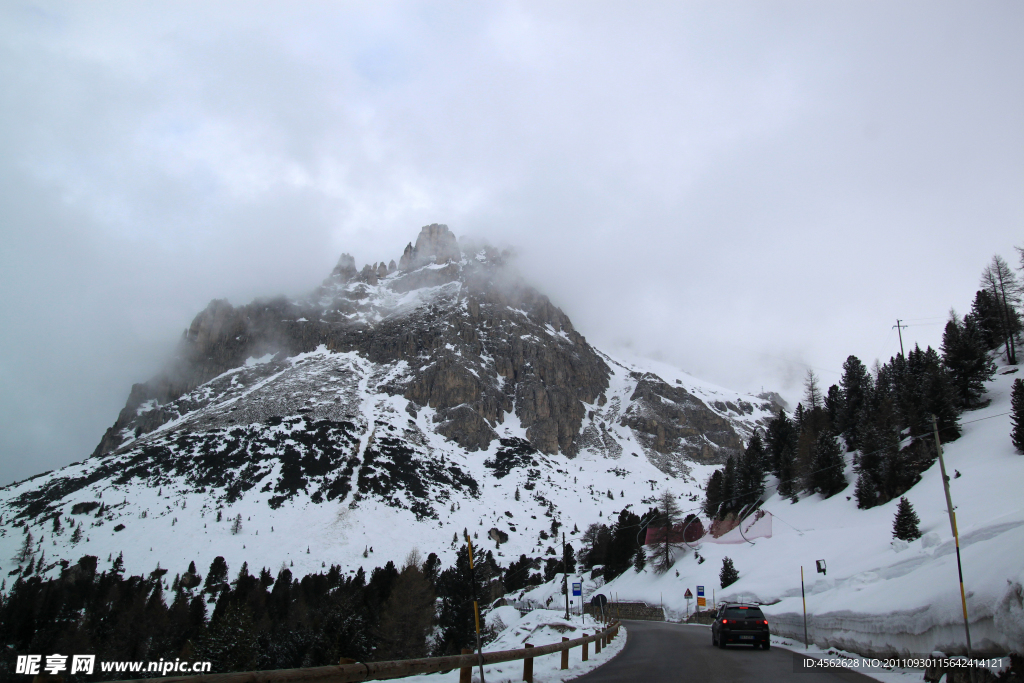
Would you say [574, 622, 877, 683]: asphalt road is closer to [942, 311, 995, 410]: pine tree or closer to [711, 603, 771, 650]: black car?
[711, 603, 771, 650]: black car

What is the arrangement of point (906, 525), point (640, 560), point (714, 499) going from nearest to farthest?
point (906, 525), point (640, 560), point (714, 499)

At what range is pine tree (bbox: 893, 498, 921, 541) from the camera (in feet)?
104

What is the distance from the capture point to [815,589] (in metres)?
28.8

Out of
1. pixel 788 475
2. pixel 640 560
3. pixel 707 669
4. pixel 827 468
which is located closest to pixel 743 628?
pixel 707 669

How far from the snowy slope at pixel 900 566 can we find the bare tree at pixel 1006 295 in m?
5.56

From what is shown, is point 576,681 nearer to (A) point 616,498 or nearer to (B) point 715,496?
(B) point 715,496

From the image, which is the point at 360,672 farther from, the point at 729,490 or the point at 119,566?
the point at 119,566

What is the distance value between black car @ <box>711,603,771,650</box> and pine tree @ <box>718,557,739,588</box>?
27.3 metres

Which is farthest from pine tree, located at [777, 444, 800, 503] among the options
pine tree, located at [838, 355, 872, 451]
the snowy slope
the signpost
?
the signpost

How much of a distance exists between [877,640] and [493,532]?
121 metres

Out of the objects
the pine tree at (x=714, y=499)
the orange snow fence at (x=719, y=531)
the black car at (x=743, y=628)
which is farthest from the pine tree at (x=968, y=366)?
the black car at (x=743, y=628)

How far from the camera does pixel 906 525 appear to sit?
31.9m

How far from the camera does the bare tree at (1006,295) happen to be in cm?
6166

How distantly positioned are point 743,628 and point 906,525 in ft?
63.6
